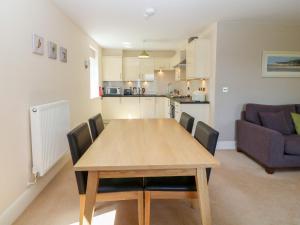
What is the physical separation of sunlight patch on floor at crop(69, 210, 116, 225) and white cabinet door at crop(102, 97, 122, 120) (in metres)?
5.41

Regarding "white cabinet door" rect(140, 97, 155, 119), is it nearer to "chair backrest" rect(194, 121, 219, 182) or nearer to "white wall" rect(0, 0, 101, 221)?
"white wall" rect(0, 0, 101, 221)

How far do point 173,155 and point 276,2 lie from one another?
2.88 meters

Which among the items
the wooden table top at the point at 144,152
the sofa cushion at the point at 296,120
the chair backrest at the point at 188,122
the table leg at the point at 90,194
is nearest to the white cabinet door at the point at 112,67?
the chair backrest at the point at 188,122

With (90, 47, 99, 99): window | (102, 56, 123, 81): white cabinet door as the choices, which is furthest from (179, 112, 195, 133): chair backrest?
(102, 56, 123, 81): white cabinet door

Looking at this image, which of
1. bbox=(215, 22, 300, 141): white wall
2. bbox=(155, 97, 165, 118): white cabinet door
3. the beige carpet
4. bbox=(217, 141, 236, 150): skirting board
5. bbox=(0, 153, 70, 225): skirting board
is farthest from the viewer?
bbox=(155, 97, 165, 118): white cabinet door

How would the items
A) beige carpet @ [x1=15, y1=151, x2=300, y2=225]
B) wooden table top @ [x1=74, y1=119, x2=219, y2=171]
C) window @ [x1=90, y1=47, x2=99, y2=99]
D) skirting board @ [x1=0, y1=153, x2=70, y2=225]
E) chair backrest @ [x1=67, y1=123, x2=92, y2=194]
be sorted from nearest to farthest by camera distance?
wooden table top @ [x1=74, y1=119, x2=219, y2=171], chair backrest @ [x1=67, y1=123, x2=92, y2=194], skirting board @ [x1=0, y1=153, x2=70, y2=225], beige carpet @ [x1=15, y1=151, x2=300, y2=225], window @ [x1=90, y1=47, x2=99, y2=99]

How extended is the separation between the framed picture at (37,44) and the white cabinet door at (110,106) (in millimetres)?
4685

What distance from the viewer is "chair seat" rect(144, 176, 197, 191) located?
1866mm

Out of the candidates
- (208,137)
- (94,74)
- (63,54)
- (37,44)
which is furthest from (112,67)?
(208,137)

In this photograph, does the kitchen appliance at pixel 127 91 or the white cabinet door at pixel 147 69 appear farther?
the kitchen appliance at pixel 127 91

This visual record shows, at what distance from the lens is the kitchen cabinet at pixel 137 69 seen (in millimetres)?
7824

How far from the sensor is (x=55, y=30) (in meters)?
3.38

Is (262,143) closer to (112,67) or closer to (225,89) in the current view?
(225,89)

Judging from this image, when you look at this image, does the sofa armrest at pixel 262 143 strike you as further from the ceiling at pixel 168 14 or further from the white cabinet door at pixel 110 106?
the white cabinet door at pixel 110 106
